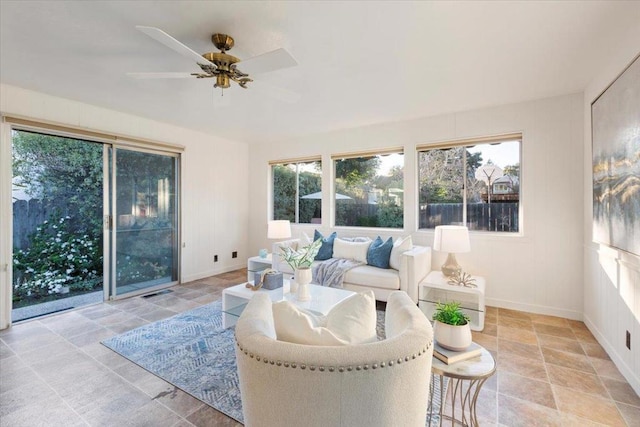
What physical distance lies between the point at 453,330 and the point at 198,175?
465cm

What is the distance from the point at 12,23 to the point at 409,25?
2758 mm

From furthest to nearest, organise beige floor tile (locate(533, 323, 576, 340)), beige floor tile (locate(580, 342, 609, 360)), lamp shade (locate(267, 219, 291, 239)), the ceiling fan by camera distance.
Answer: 1. lamp shade (locate(267, 219, 291, 239))
2. beige floor tile (locate(533, 323, 576, 340))
3. beige floor tile (locate(580, 342, 609, 360))
4. the ceiling fan

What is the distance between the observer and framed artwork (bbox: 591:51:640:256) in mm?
1983

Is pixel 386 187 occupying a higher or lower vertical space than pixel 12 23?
lower

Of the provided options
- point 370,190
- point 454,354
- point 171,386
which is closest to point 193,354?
point 171,386

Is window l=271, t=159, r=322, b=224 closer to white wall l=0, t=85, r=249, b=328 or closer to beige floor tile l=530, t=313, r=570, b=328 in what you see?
white wall l=0, t=85, r=249, b=328

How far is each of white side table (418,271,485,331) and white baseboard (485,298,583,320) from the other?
1.40ft

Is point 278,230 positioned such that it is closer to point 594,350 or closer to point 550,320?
point 550,320

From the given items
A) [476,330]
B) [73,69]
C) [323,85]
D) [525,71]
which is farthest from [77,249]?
[525,71]

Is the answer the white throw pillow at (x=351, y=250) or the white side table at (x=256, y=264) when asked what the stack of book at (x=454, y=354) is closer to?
the white throw pillow at (x=351, y=250)

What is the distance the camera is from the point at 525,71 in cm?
268

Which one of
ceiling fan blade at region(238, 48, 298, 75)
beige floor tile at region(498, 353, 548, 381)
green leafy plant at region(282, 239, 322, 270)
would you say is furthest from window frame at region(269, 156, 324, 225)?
beige floor tile at region(498, 353, 548, 381)

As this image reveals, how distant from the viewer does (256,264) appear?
14.7ft

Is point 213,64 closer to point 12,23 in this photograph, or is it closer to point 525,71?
point 12,23
